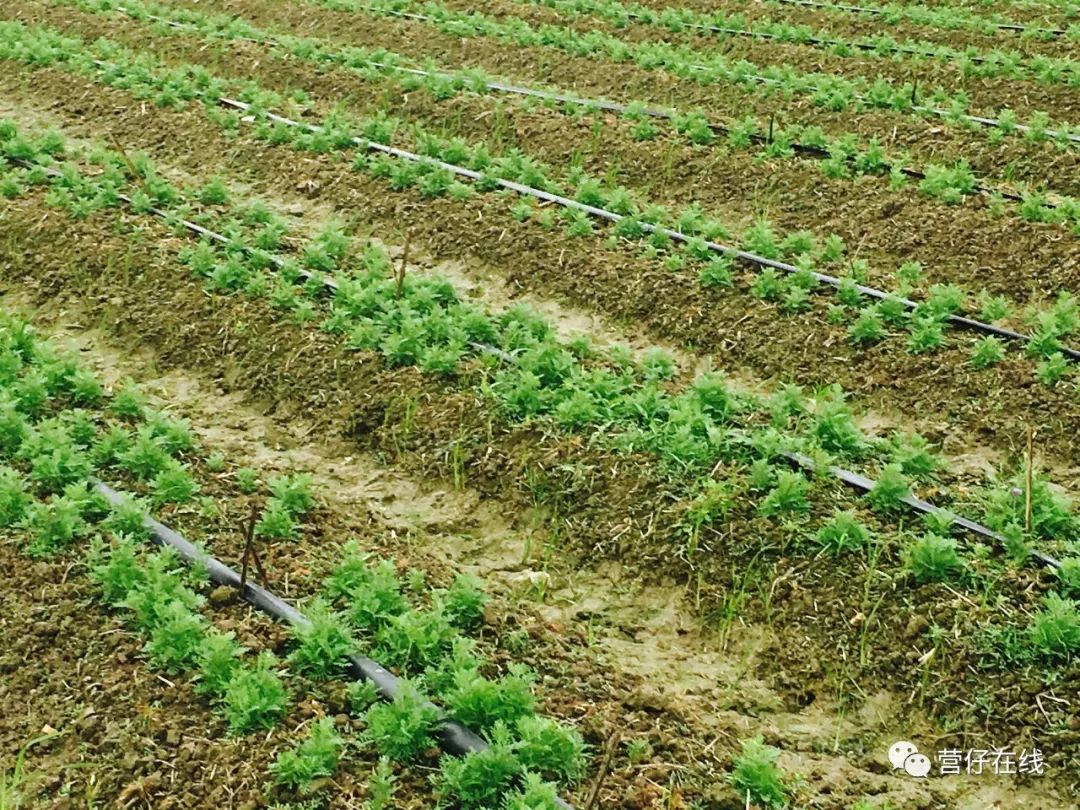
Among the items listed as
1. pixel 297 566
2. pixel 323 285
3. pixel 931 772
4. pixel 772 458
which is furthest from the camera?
pixel 323 285

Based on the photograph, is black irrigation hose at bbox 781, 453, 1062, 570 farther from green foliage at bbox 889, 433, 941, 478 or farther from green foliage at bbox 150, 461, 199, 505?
green foliage at bbox 150, 461, 199, 505

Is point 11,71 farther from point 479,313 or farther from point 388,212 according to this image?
point 479,313

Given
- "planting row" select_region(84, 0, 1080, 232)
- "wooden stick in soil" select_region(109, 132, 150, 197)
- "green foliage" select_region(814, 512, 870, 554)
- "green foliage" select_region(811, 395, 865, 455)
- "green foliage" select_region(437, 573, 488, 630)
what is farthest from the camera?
"wooden stick in soil" select_region(109, 132, 150, 197)

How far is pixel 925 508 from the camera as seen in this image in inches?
223

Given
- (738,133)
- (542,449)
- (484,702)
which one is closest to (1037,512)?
(542,449)

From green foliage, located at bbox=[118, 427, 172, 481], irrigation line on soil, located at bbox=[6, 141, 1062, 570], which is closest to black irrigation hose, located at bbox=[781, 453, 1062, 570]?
irrigation line on soil, located at bbox=[6, 141, 1062, 570]

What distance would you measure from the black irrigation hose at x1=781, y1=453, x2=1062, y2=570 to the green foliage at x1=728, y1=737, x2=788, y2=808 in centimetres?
172

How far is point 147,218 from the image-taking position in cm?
894

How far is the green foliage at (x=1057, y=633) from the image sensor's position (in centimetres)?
483

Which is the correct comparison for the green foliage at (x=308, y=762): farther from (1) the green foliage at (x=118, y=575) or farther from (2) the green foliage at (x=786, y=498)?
(2) the green foliage at (x=786, y=498)

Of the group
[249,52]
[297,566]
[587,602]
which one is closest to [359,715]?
[297,566]

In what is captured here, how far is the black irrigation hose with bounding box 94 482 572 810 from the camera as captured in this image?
4379 millimetres

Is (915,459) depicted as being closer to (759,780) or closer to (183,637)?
(759,780)

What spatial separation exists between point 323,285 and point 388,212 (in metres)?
1.56
